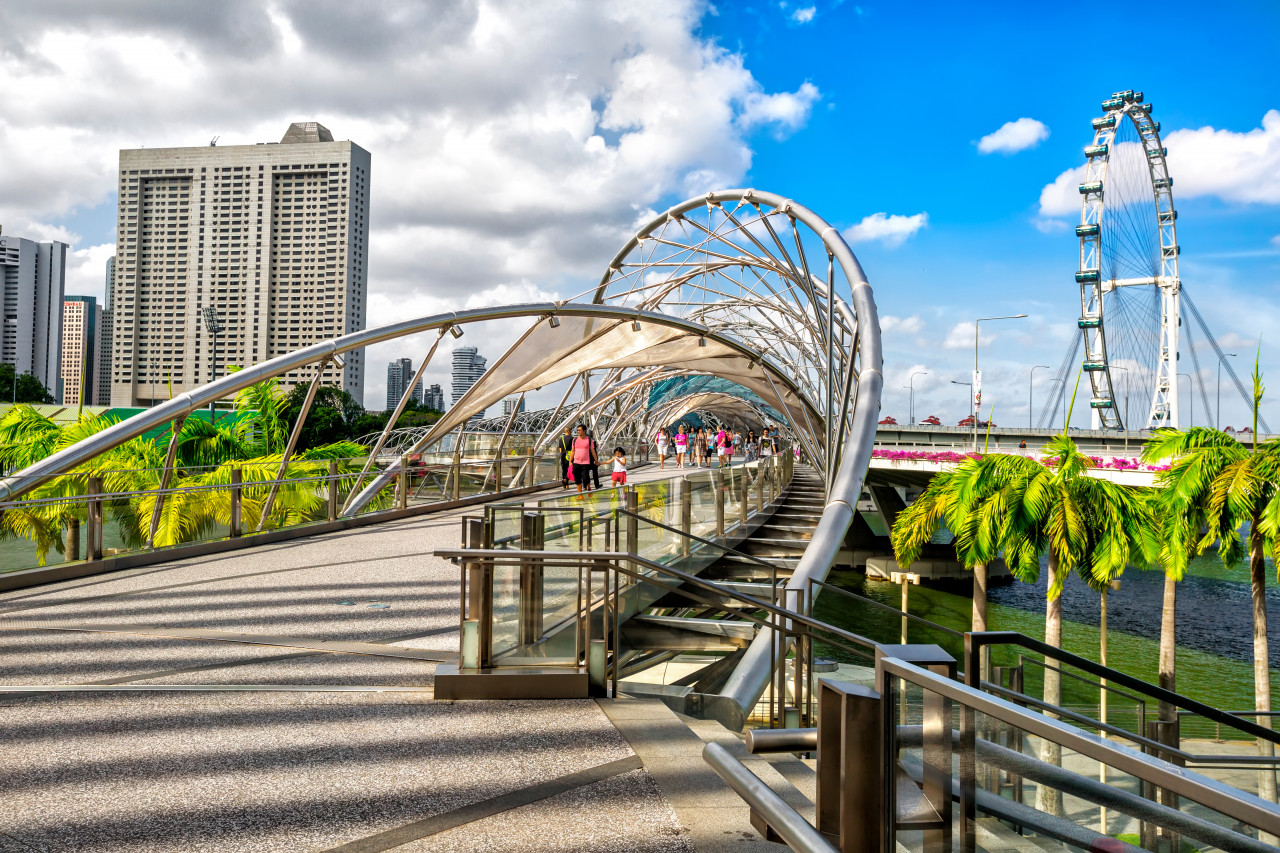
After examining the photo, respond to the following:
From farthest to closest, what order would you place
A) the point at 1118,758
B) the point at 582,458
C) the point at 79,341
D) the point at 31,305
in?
the point at 79,341, the point at 31,305, the point at 582,458, the point at 1118,758

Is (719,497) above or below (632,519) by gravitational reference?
below

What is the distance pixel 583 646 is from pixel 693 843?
8.54ft

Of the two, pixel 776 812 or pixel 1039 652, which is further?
pixel 1039 652

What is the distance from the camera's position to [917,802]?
7.68 ft

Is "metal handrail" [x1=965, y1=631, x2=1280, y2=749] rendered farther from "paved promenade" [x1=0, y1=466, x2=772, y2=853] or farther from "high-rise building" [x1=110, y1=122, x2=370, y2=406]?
"high-rise building" [x1=110, y1=122, x2=370, y2=406]

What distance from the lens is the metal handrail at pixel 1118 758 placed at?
136 centimetres

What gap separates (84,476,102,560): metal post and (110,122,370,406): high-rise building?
100 m

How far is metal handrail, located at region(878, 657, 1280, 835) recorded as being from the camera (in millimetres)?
1363

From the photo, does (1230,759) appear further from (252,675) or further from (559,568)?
(252,675)

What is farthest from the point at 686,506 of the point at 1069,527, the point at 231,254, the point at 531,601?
the point at 231,254

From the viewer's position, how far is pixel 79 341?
178375 mm

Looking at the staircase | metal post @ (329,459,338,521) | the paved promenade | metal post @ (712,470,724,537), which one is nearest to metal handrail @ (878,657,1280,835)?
the paved promenade

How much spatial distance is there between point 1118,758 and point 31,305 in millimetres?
A: 189838

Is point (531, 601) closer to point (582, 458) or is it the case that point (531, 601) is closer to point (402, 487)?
point (582, 458)
